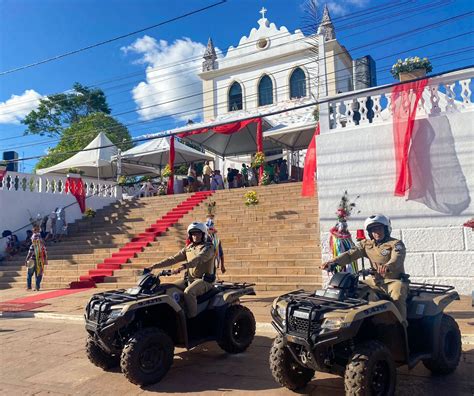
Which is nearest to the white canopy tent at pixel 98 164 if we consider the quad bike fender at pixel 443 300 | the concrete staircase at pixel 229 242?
the concrete staircase at pixel 229 242

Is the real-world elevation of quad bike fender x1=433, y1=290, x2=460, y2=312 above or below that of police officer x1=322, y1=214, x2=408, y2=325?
below

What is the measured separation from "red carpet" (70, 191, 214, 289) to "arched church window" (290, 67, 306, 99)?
13176 mm

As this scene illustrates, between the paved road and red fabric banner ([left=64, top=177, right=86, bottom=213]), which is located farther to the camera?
red fabric banner ([left=64, top=177, right=86, bottom=213])

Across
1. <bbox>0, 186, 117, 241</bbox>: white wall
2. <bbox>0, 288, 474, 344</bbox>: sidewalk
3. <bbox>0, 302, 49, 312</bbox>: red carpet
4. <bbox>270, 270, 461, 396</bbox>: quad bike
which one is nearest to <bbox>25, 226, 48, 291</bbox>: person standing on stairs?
<bbox>0, 288, 474, 344</bbox>: sidewalk

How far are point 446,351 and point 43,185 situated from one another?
17.6m

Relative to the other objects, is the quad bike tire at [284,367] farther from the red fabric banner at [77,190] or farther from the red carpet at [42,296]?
the red fabric banner at [77,190]

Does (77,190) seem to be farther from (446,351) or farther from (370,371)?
(370,371)

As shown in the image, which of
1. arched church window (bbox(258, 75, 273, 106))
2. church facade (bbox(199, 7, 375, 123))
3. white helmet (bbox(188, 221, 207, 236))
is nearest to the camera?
white helmet (bbox(188, 221, 207, 236))

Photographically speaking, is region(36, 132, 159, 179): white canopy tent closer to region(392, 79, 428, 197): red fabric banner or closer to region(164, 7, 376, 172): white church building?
region(164, 7, 376, 172): white church building

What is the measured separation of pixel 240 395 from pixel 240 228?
9382 mm

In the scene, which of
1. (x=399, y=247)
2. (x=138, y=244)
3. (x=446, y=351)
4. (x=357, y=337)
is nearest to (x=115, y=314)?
(x=357, y=337)

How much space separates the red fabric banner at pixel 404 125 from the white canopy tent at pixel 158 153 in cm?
1418

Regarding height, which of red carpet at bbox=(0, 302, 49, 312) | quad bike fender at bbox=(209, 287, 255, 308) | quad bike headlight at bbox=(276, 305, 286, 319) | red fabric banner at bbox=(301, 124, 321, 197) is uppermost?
red fabric banner at bbox=(301, 124, 321, 197)

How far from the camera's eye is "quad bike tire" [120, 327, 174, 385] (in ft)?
14.1
